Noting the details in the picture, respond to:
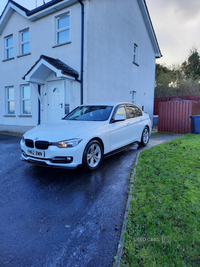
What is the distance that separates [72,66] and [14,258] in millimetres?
8660

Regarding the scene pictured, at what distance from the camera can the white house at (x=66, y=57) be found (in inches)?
349

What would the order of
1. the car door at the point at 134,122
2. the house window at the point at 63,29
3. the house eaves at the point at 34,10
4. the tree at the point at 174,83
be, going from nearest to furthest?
the car door at the point at 134,122, the house eaves at the point at 34,10, the house window at the point at 63,29, the tree at the point at 174,83

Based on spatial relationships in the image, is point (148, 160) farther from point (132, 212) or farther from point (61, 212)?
point (61, 212)

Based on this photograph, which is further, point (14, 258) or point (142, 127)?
point (142, 127)

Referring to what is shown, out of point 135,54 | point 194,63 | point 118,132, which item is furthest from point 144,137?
point 194,63

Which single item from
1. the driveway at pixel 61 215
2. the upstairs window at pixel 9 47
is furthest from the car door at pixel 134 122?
the upstairs window at pixel 9 47

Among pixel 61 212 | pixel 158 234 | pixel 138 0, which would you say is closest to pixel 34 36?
pixel 138 0

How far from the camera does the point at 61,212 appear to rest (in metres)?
2.76

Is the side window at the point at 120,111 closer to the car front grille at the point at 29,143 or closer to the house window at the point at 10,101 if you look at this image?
the car front grille at the point at 29,143

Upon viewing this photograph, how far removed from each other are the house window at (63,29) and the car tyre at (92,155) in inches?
298

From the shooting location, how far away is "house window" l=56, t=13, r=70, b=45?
9562mm

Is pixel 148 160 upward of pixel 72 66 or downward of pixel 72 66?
downward

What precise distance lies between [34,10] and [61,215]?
37.0 ft

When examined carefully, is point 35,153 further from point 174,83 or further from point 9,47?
point 174,83
